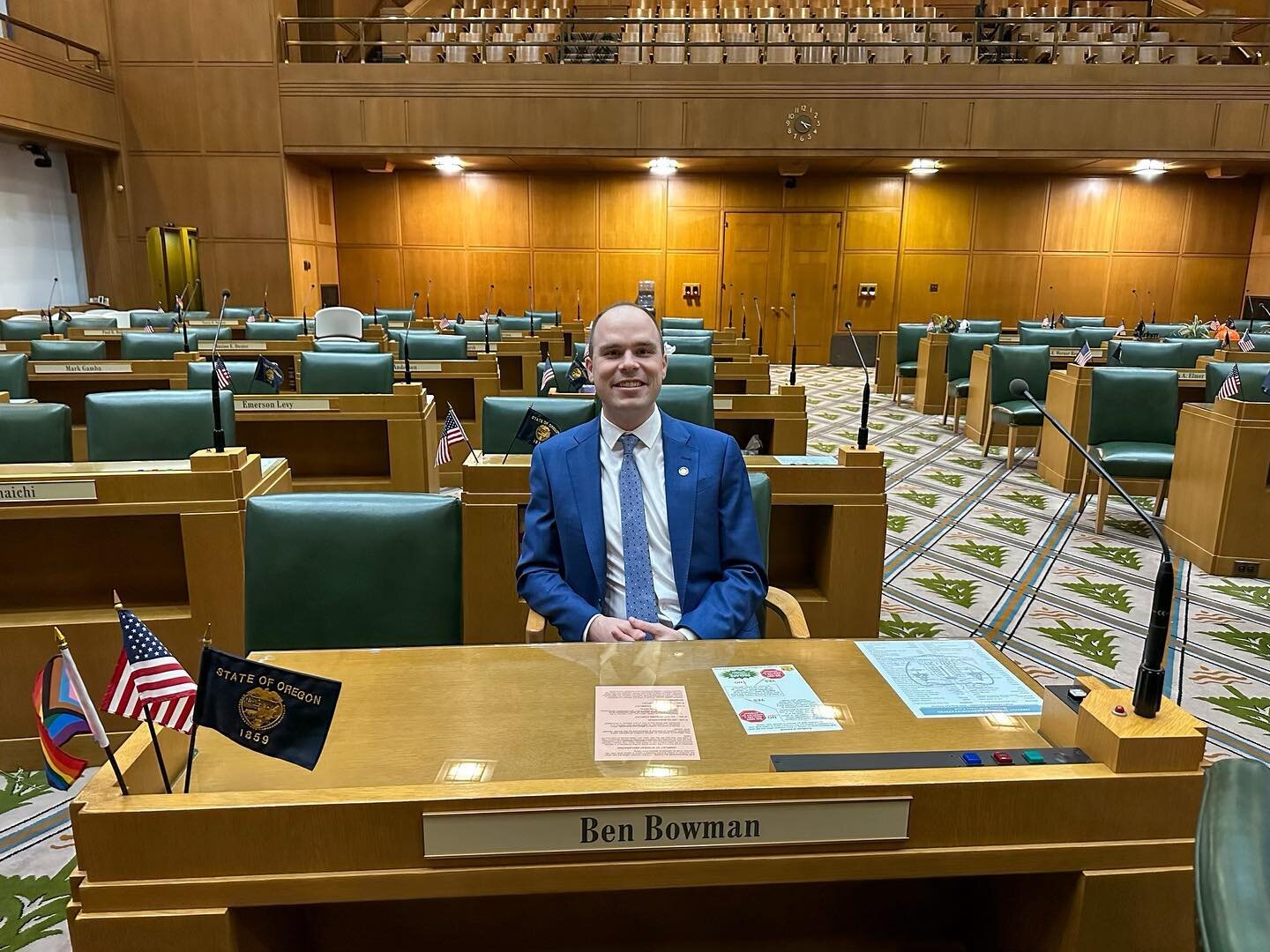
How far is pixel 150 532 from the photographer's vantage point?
8.89 ft

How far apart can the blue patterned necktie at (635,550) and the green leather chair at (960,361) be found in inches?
255

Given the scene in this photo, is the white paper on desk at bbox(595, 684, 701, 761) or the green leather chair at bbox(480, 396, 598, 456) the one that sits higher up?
the green leather chair at bbox(480, 396, 598, 456)

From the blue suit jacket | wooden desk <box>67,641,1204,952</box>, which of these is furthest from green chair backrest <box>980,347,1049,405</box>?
wooden desk <box>67,641,1204,952</box>

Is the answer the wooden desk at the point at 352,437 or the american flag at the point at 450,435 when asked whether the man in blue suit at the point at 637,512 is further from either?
the wooden desk at the point at 352,437

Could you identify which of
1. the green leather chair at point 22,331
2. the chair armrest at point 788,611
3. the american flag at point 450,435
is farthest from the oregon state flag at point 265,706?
the green leather chair at point 22,331

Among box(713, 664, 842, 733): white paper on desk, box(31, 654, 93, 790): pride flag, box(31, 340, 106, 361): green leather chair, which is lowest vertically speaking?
box(713, 664, 842, 733): white paper on desk

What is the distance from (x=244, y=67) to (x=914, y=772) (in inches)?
512

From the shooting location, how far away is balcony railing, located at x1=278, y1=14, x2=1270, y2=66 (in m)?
11.1

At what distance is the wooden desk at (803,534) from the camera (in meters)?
2.88

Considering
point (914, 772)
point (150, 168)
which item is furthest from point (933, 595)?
point (150, 168)

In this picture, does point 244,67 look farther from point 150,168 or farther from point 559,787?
point 559,787

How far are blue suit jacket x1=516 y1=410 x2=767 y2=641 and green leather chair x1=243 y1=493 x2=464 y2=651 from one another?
21 centimetres

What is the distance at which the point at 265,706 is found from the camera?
96cm

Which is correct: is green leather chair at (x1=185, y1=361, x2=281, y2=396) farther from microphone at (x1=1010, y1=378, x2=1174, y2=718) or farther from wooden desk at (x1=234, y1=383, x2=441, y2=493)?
microphone at (x1=1010, y1=378, x2=1174, y2=718)
